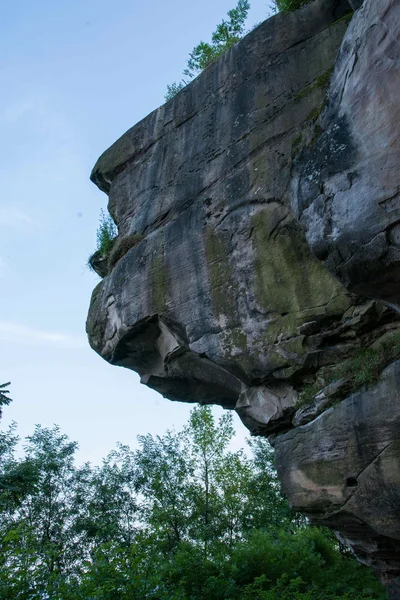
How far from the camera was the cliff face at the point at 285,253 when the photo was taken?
6.10 metres

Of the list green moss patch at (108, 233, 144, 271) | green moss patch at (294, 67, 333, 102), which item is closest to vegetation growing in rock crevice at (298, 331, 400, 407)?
green moss patch at (294, 67, 333, 102)

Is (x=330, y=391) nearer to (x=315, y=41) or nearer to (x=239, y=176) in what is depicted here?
(x=239, y=176)

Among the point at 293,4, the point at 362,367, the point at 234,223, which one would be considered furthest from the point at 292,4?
the point at 362,367

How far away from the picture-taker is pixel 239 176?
907cm

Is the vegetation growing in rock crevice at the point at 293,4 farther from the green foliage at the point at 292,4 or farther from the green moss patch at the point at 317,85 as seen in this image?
the green moss patch at the point at 317,85

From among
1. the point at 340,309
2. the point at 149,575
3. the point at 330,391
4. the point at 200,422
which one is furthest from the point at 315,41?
the point at 200,422

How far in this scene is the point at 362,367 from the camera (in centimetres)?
684

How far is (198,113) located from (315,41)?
238 centimetres

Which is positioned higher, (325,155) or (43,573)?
(325,155)

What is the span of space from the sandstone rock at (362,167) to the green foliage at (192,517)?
5.78 meters

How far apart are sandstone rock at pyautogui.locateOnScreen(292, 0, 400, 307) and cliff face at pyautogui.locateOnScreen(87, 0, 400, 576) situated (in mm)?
18

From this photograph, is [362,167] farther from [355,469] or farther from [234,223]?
[355,469]

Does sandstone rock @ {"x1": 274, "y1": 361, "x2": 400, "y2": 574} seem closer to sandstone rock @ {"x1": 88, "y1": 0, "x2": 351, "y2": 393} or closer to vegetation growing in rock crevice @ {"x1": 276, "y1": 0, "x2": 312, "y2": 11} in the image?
sandstone rock @ {"x1": 88, "y1": 0, "x2": 351, "y2": 393}

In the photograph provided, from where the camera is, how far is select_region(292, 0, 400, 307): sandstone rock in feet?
19.1
